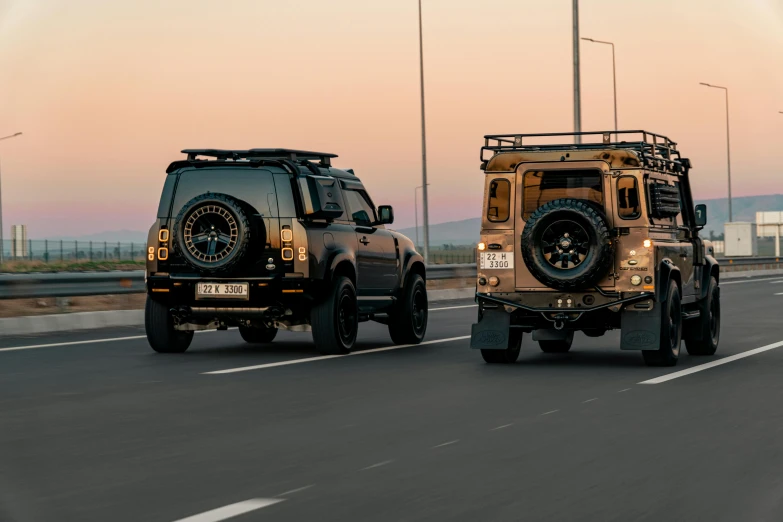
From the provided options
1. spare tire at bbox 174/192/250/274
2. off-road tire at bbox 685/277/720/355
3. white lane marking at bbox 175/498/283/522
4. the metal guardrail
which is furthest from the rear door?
white lane marking at bbox 175/498/283/522

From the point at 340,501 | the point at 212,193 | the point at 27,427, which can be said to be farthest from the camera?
the point at 212,193

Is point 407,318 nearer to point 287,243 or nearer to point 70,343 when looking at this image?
point 287,243

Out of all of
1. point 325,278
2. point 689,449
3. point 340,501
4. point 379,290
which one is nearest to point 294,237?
point 325,278

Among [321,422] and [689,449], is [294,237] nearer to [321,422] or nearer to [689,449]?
[321,422]

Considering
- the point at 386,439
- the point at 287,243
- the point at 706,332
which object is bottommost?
the point at 386,439

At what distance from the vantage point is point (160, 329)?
16484 millimetres

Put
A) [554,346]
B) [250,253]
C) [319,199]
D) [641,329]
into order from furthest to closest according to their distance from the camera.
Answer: [554,346] → [319,199] → [250,253] → [641,329]

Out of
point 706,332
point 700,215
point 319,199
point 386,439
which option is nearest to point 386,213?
point 319,199

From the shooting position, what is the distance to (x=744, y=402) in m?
11.6

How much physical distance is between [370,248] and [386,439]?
8.45 m

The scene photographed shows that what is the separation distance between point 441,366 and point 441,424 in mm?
4988

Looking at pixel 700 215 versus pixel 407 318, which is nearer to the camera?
pixel 700 215

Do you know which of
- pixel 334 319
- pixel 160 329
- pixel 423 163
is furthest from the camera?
pixel 423 163

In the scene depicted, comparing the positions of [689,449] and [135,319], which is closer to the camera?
[689,449]
